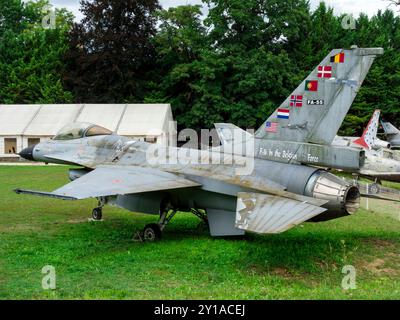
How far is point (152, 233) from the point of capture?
12258mm

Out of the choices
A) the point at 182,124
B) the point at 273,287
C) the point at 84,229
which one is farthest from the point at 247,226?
the point at 182,124

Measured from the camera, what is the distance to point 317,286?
8891 mm

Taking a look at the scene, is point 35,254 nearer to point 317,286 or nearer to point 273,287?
point 273,287

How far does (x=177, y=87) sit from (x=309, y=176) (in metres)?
37.7

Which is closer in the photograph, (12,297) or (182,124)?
(12,297)

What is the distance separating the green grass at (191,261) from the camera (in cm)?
786

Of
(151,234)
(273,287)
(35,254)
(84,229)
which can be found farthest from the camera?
(84,229)

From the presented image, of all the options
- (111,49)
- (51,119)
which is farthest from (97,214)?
(111,49)

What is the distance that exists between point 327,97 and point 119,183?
4827 mm

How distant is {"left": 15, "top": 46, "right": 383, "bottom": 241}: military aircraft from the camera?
32.3 ft

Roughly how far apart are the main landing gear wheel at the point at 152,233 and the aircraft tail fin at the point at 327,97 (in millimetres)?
3815

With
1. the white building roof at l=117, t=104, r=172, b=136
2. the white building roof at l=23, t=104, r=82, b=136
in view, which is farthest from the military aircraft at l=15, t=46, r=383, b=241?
the white building roof at l=23, t=104, r=82, b=136

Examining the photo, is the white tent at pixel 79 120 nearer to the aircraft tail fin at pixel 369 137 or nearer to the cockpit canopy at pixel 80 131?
the aircraft tail fin at pixel 369 137

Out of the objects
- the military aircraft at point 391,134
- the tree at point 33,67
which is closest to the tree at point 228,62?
the military aircraft at point 391,134
